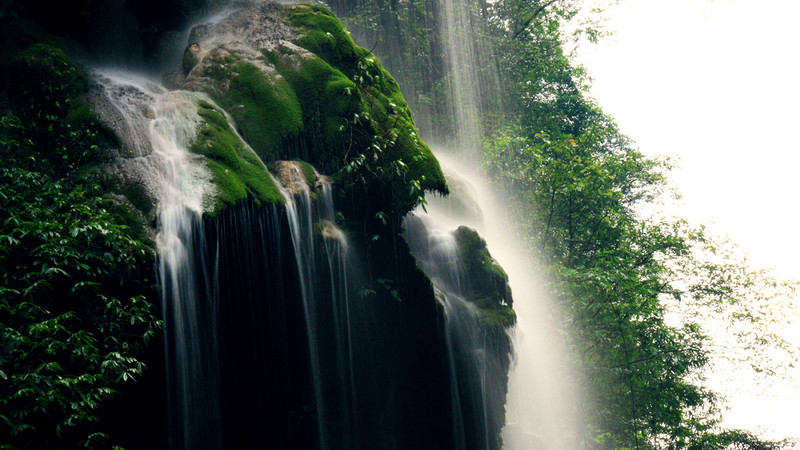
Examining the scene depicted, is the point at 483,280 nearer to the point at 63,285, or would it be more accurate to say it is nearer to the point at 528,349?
the point at 528,349

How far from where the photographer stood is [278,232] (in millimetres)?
6777

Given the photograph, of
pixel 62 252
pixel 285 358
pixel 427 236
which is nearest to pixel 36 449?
pixel 62 252

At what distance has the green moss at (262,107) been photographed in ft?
26.1

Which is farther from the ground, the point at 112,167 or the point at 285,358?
the point at 112,167

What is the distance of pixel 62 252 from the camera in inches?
197

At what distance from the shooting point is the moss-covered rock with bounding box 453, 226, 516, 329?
10430 millimetres

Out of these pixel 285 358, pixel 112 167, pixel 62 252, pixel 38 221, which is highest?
pixel 112 167

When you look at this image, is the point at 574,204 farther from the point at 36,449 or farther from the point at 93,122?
the point at 36,449

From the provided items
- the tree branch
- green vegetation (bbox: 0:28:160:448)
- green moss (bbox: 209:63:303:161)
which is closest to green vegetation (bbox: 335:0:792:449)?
the tree branch

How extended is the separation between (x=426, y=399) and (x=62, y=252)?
19.1ft

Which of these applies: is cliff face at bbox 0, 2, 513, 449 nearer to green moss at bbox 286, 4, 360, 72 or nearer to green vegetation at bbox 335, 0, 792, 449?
green moss at bbox 286, 4, 360, 72

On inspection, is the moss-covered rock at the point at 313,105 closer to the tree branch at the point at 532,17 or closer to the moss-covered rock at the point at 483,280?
the moss-covered rock at the point at 483,280

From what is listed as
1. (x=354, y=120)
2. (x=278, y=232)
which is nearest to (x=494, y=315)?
(x=354, y=120)

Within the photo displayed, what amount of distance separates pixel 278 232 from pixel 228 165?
109cm
